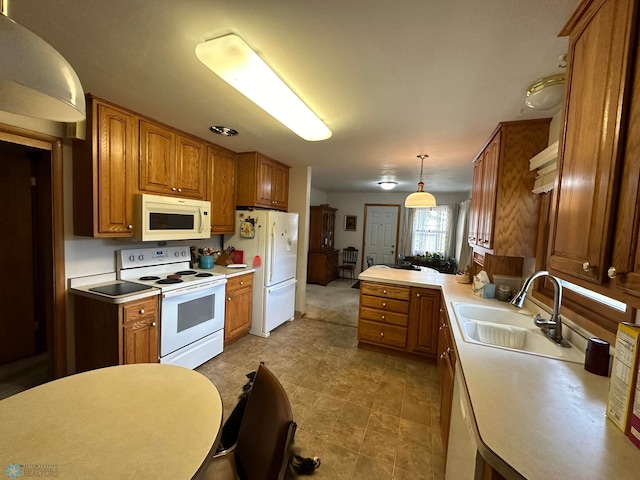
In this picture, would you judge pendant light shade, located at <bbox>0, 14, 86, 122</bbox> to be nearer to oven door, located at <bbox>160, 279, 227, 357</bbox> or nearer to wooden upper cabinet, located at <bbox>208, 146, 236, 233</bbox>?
oven door, located at <bbox>160, 279, 227, 357</bbox>

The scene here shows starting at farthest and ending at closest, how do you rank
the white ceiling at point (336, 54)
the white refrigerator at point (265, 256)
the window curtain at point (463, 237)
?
the window curtain at point (463, 237)
the white refrigerator at point (265, 256)
the white ceiling at point (336, 54)

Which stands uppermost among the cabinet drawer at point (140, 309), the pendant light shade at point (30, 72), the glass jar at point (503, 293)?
the pendant light shade at point (30, 72)

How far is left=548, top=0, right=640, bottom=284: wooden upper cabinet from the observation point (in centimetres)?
70

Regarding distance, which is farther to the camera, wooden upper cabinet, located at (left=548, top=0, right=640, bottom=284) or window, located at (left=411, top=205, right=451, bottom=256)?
window, located at (left=411, top=205, right=451, bottom=256)

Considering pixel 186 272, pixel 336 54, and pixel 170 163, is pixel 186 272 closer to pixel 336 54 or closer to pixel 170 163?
pixel 170 163

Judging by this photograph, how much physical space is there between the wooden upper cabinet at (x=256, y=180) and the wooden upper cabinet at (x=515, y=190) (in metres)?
2.49

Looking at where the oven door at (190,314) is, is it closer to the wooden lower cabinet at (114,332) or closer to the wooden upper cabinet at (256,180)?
the wooden lower cabinet at (114,332)

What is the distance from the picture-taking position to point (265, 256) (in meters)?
3.27

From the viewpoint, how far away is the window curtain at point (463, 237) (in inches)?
223

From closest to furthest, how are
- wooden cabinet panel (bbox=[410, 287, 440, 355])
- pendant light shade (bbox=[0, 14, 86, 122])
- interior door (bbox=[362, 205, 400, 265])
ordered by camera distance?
pendant light shade (bbox=[0, 14, 86, 122]) < wooden cabinet panel (bbox=[410, 287, 440, 355]) < interior door (bbox=[362, 205, 400, 265])

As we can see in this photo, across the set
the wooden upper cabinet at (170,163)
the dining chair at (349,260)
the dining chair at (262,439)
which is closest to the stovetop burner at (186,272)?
the wooden upper cabinet at (170,163)

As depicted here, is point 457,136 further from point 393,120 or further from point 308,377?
point 308,377

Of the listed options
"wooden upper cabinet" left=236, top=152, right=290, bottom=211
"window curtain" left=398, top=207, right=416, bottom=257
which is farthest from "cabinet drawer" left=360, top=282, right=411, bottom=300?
"window curtain" left=398, top=207, right=416, bottom=257

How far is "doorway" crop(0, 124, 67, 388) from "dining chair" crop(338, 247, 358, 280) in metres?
5.57
